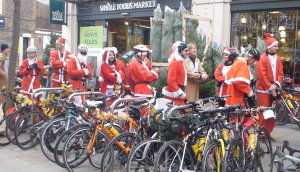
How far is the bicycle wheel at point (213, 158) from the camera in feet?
13.9

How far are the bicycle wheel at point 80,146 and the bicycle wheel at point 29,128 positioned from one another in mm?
1354

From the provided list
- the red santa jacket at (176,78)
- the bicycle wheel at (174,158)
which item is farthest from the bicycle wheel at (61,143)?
the red santa jacket at (176,78)

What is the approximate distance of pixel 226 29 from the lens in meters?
10.1

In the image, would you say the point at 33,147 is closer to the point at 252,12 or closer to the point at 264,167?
the point at 264,167

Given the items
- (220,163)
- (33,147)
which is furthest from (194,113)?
(33,147)

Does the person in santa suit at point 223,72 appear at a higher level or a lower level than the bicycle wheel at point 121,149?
higher

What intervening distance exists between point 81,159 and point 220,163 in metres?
2.17

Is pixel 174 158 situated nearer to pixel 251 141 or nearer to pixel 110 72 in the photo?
pixel 251 141

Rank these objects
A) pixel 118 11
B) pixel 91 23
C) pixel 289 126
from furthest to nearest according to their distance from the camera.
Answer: pixel 91 23, pixel 118 11, pixel 289 126

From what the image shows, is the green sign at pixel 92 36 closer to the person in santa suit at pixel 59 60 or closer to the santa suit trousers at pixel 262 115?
the person in santa suit at pixel 59 60

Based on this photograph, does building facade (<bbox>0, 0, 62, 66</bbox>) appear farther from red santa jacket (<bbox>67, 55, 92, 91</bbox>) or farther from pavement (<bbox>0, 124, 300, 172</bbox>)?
pavement (<bbox>0, 124, 300, 172</bbox>)

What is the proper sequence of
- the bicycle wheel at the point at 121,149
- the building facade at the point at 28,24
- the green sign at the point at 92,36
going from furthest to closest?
1. the building facade at the point at 28,24
2. the green sign at the point at 92,36
3. the bicycle wheel at the point at 121,149

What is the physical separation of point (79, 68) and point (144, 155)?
3689 millimetres

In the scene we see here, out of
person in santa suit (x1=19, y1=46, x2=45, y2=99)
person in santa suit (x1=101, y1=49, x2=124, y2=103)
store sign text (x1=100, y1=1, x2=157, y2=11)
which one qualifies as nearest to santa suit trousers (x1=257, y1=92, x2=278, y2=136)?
person in santa suit (x1=101, y1=49, x2=124, y2=103)
